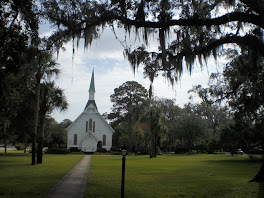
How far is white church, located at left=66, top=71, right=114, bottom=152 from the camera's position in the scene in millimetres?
50250

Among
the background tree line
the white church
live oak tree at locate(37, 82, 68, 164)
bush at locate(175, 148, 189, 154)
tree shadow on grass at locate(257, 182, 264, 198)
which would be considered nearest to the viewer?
tree shadow on grass at locate(257, 182, 264, 198)

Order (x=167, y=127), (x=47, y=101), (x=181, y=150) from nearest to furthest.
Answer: (x=47, y=101)
(x=167, y=127)
(x=181, y=150)

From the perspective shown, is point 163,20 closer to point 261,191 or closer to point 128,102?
point 261,191

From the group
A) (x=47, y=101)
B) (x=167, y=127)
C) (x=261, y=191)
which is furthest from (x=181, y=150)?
(x=261, y=191)

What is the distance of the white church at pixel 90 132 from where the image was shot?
50250mm

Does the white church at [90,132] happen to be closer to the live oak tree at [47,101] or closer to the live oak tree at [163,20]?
the live oak tree at [47,101]

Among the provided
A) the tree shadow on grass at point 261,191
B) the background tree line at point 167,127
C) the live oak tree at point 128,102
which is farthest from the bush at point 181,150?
the tree shadow on grass at point 261,191

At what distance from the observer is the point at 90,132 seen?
165ft

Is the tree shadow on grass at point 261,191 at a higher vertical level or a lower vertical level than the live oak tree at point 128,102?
lower

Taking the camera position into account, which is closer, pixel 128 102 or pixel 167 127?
pixel 167 127

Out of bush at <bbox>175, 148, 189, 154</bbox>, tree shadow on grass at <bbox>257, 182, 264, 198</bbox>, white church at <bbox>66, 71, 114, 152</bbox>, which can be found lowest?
bush at <bbox>175, 148, 189, 154</bbox>

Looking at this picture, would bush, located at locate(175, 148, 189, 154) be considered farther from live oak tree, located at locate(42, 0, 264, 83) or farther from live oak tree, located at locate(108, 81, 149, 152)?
live oak tree, located at locate(42, 0, 264, 83)

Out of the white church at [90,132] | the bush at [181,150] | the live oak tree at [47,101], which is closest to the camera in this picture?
the live oak tree at [47,101]

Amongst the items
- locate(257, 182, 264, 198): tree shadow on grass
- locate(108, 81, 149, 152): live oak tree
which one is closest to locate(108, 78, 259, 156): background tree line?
locate(108, 81, 149, 152): live oak tree
